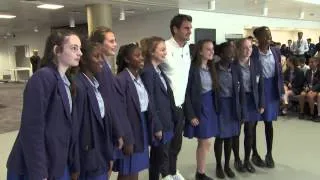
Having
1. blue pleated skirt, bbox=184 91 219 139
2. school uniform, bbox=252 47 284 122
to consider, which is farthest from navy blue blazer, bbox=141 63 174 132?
school uniform, bbox=252 47 284 122

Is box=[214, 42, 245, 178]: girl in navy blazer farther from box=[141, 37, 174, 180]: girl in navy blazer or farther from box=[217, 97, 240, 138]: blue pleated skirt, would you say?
box=[141, 37, 174, 180]: girl in navy blazer

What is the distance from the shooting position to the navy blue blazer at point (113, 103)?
8.18ft

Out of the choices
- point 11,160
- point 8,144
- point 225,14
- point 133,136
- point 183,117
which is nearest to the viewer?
point 11,160

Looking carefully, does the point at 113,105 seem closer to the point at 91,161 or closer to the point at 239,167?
the point at 91,161

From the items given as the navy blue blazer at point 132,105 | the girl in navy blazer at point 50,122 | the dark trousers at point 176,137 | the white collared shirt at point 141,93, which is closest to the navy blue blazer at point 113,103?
the navy blue blazer at point 132,105

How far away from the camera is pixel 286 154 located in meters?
4.75

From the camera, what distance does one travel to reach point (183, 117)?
355cm

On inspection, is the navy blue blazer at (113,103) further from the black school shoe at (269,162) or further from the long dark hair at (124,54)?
the black school shoe at (269,162)

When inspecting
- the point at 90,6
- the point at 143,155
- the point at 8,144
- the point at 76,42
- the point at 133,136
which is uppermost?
the point at 90,6

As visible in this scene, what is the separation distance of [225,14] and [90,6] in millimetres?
6016

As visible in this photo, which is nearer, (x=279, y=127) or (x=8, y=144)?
(x=8, y=144)

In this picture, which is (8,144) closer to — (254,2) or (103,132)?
(103,132)

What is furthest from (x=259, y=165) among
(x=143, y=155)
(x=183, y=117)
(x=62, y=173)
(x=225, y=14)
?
(x=225, y=14)

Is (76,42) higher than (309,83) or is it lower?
higher
